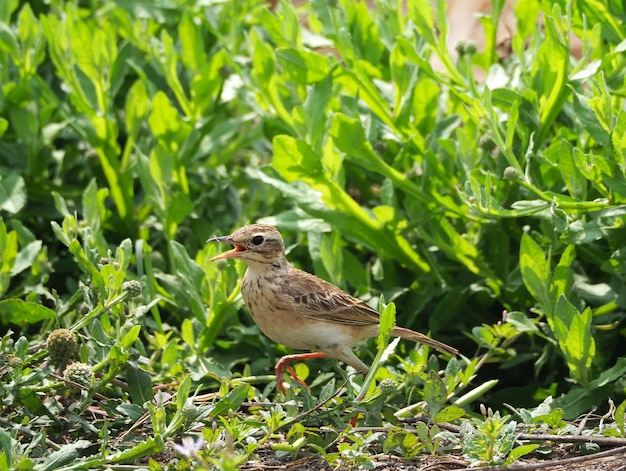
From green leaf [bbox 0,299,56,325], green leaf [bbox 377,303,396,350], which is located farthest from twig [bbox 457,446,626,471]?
green leaf [bbox 0,299,56,325]

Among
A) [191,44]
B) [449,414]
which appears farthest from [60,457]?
[191,44]

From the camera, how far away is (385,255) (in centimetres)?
596

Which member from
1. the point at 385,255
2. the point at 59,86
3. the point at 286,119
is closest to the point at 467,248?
the point at 385,255

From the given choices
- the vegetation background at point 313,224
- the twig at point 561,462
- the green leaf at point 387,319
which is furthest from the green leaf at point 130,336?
the twig at point 561,462

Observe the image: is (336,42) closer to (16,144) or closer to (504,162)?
(504,162)

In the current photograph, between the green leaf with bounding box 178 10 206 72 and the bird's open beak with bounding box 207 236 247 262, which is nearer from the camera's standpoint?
the bird's open beak with bounding box 207 236 247 262

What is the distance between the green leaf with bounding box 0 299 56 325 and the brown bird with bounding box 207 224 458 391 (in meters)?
0.92

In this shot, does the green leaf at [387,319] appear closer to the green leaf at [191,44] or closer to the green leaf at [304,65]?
the green leaf at [304,65]

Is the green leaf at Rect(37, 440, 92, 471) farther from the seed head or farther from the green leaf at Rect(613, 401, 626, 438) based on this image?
the green leaf at Rect(613, 401, 626, 438)

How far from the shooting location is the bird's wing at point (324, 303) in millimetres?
5156

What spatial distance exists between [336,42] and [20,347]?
8.87 ft

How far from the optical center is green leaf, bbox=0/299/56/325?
207 inches

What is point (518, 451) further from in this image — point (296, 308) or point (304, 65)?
point (304, 65)

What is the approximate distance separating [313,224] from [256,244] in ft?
2.82
